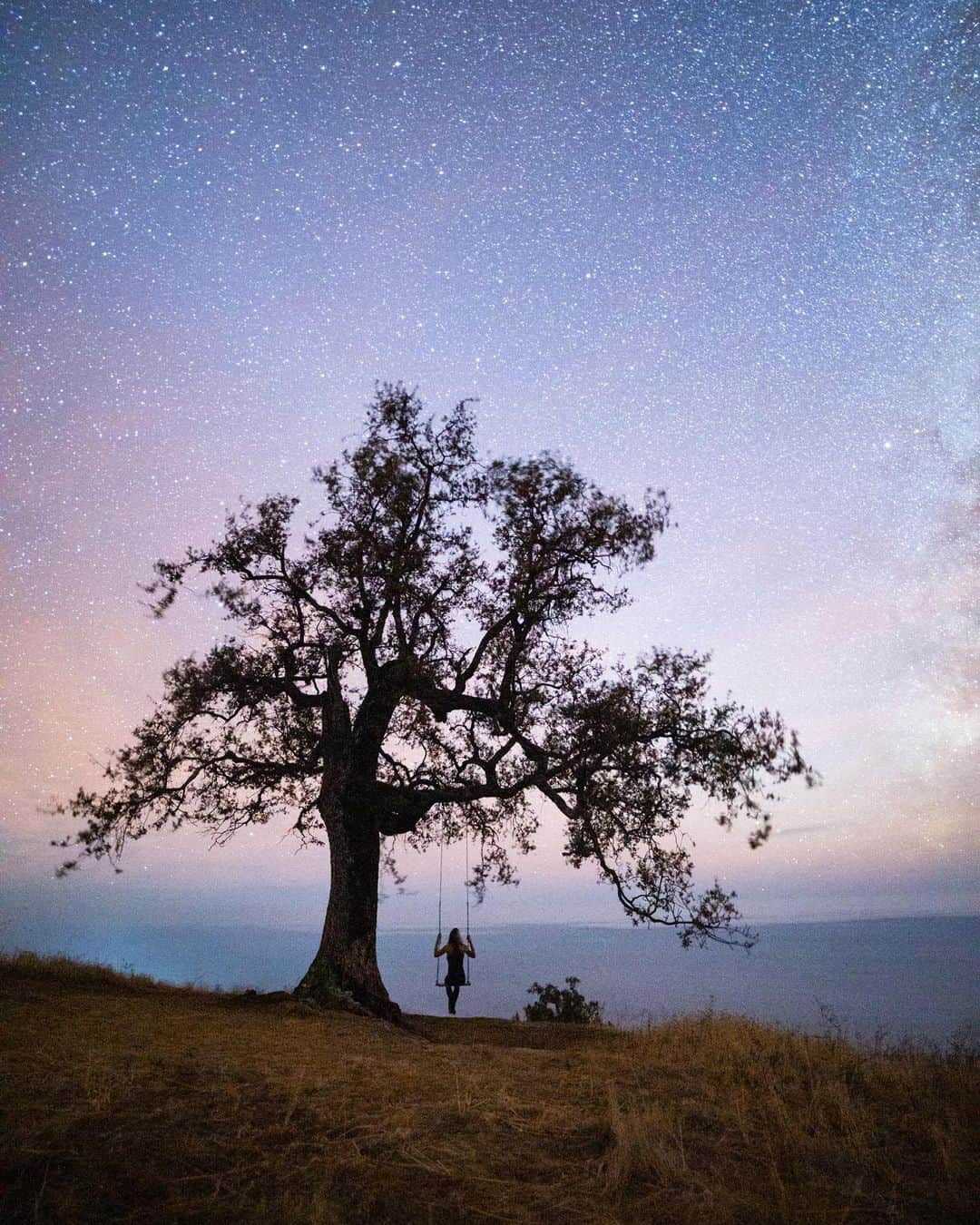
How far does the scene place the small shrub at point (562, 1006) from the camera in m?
20.2

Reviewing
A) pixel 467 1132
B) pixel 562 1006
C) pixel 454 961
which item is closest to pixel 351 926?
pixel 454 961

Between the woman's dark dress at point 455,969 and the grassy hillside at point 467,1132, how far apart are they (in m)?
8.24

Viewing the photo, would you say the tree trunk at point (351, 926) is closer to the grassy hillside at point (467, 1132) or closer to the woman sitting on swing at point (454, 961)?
the woman sitting on swing at point (454, 961)

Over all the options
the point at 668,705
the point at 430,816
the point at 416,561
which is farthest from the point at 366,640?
the point at 668,705

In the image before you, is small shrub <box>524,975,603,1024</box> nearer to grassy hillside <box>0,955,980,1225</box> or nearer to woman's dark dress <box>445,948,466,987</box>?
woman's dark dress <box>445,948,466,987</box>

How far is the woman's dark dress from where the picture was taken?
18328mm

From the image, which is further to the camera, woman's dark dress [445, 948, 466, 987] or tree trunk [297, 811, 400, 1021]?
woman's dark dress [445, 948, 466, 987]

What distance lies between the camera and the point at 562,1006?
20.6 meters

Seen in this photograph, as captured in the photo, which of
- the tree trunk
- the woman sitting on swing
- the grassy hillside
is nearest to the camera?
the grassy hillside

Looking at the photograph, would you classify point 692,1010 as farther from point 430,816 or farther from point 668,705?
point 430,816

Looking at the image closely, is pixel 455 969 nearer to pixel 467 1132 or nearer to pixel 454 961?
pixel 454 961

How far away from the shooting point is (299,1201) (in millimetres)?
4977

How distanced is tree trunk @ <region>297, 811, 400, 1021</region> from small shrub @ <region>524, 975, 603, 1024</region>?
19.1 ft

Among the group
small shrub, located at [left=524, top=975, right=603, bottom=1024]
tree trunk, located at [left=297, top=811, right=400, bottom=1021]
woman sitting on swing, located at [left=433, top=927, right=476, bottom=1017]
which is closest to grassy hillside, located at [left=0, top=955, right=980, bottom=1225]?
tree trunk, located at [left=297, top=811, right=400, bottom=1021]
